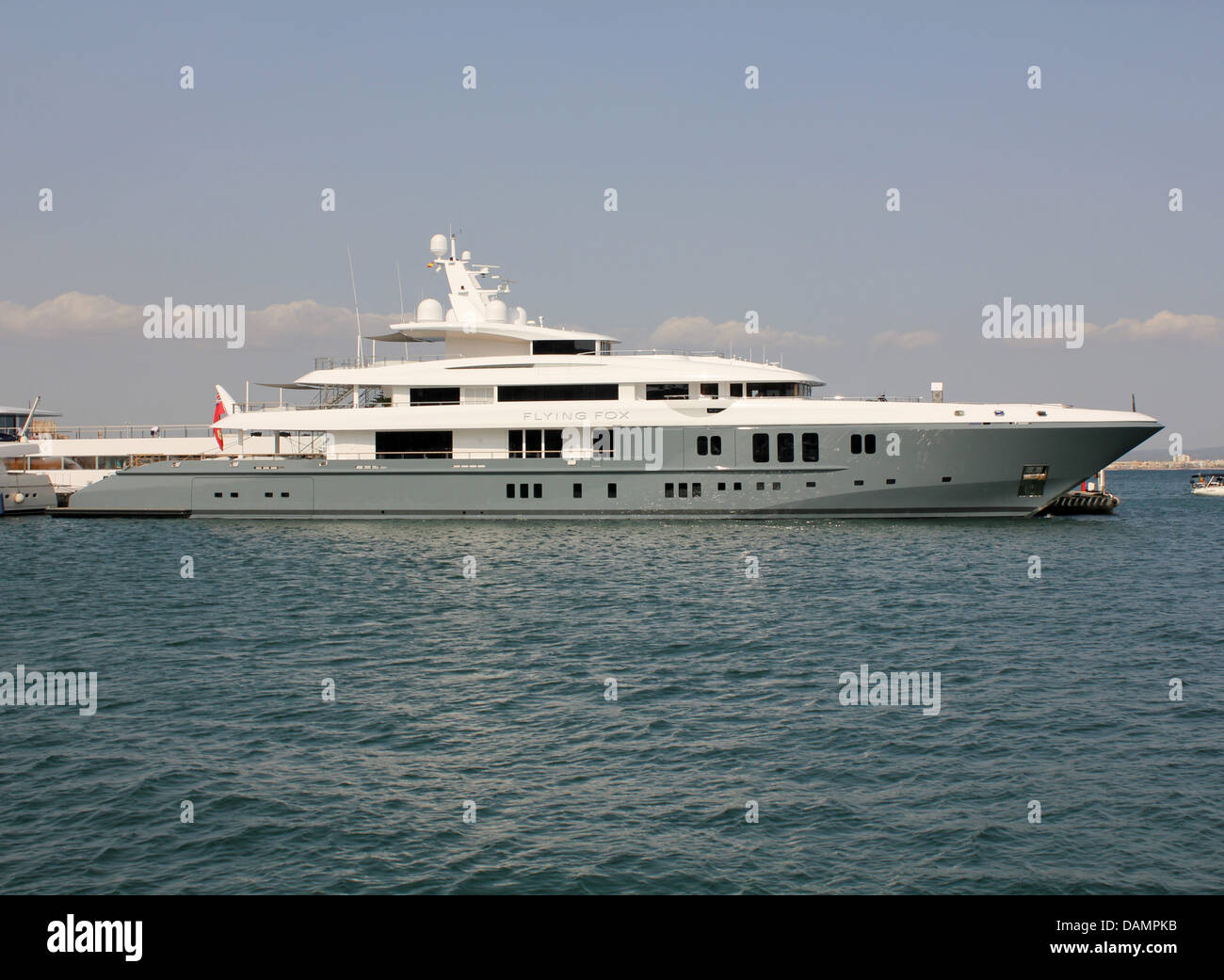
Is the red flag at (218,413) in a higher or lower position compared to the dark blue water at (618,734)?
higher

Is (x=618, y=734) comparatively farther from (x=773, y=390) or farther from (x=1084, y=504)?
(x=1084, y=504)

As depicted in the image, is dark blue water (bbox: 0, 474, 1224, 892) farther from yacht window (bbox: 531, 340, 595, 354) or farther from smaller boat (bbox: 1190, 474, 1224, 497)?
smaller boat (bbox: 1190, 474, 1224, 497)

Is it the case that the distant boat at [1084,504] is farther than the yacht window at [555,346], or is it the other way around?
the distant boat at [1084,504]

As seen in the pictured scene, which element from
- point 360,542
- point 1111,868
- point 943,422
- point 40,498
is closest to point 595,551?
point 360,542

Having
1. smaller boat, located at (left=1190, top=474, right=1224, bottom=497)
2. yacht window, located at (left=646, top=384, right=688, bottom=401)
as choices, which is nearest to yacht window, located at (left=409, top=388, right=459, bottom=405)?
yacht window, located at (left=646, top=384, right=688, bottom=401)

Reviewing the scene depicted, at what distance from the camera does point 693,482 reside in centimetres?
3803

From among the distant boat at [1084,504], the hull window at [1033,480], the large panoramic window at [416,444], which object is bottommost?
the distant boat at [1084,504]

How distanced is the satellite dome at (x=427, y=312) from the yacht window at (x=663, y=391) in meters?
10.3

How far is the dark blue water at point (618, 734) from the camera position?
9.66m

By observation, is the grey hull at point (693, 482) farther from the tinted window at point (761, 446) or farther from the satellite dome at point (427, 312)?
the satellite dome at point (427, 312)

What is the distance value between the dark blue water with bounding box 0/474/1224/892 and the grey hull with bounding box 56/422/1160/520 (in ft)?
30.6

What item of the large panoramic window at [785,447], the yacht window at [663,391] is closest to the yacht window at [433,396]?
the yacht window at [663,391]

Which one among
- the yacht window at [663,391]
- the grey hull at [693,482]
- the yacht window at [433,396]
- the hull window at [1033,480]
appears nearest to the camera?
the grey hull at [693,482]

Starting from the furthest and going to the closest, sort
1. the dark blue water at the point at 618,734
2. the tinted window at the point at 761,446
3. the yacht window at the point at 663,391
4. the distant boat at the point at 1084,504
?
the distant boat at the point at 1084,504 < the yacht window at the point at 663,391 < the tinted window at the point at 761,446 < the dark blue water at the point at 618,734
